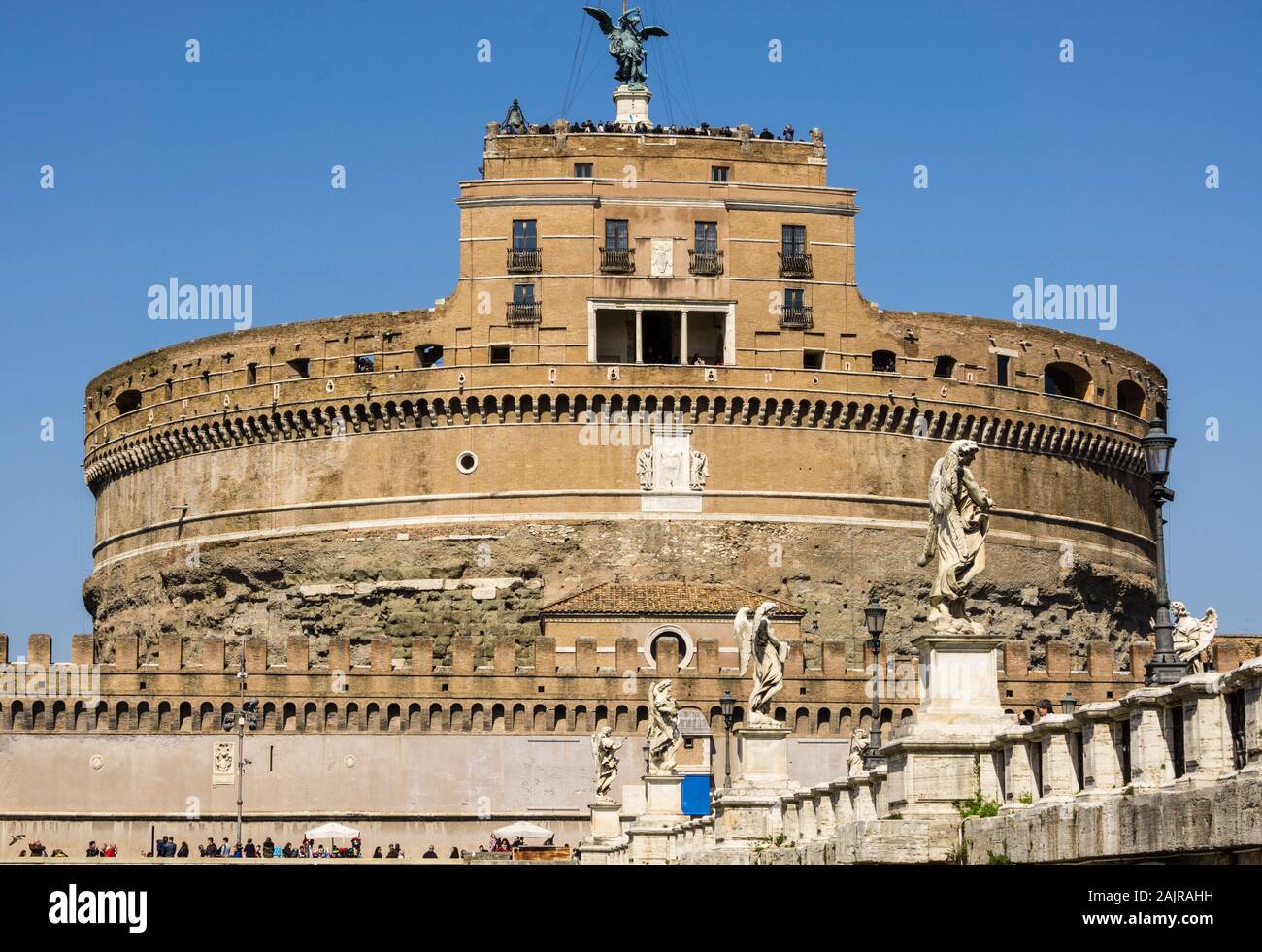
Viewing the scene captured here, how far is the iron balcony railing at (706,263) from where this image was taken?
62.3 meters

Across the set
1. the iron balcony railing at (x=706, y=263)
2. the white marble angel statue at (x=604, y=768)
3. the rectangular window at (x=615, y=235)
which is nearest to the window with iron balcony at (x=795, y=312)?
the iron balcony railing at (x=706, y=263)

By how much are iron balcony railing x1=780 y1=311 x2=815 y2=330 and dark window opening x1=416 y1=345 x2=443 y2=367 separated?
8579 millimetres

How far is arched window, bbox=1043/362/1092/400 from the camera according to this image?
219 feet

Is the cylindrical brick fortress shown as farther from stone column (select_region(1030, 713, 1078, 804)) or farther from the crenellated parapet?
stone column (select_region(1030, 713, 1078, 804))

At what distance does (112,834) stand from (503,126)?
22.1 m

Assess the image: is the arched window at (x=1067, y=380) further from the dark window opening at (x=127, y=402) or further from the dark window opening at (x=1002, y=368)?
the dark window opening at (x=127, y=402)

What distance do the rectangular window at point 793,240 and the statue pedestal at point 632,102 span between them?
784 cm

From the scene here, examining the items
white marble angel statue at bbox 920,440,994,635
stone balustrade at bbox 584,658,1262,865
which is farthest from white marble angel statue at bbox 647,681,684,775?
white marble angel statue at bbox 920,440,994,635

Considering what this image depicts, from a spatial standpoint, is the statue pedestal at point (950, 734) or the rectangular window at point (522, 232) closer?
the statue pedestal at point (950, 734)

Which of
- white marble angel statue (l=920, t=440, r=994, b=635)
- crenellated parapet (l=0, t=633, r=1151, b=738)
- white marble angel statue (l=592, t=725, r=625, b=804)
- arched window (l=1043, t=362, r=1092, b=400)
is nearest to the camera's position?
white marble angel statue (l=920, t=440, r=994, b=635)

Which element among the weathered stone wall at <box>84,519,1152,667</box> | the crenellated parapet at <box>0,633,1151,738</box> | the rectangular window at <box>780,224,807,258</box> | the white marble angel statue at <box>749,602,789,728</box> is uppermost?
the rectangular window at <box>780,224,807,258</box>
